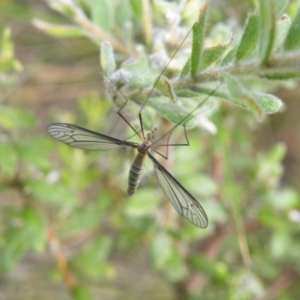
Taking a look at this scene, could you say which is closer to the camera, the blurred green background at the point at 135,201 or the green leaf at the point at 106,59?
the green leaf at the point at 106,59

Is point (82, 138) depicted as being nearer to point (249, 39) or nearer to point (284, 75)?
point (249, 39)

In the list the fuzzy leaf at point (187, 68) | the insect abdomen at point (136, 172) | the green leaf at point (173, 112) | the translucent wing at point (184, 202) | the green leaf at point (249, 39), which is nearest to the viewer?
the green leaf at point (249, 39)

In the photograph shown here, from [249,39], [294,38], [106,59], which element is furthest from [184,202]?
[294,38]

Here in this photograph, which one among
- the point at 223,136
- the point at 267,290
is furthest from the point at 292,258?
the point at 223,136

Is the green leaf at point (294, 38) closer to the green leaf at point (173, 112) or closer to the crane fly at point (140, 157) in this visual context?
the green leaf at point (173, 112)

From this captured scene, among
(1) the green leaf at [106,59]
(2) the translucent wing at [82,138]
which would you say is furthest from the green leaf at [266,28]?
(2) the translucent wing at [82,138]

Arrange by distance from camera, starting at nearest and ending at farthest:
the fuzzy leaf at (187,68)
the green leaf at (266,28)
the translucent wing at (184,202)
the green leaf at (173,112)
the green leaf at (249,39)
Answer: the green leaf at (266,28) → the green leaf at (249,39) → the fuzzy leaf at (187,68) → the green leaf at (173,112) → the translucent wing at (184,202)
